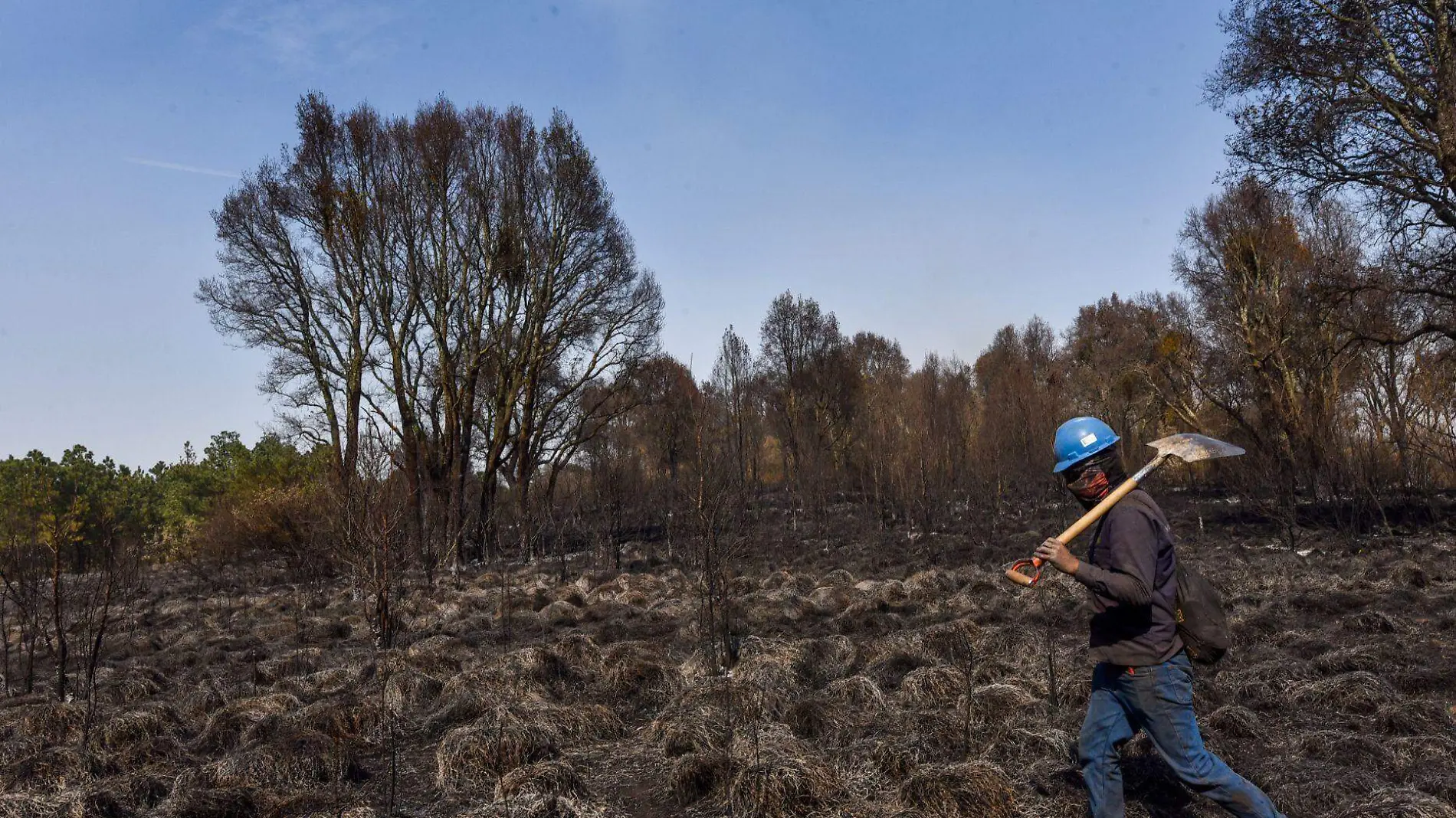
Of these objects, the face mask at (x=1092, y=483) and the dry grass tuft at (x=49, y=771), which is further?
the dry grass tuft at (x=49, y=771)

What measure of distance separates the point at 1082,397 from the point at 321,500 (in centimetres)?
3352

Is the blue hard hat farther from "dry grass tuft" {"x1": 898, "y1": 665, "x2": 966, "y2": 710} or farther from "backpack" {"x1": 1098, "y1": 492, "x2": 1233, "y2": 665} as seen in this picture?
"dry grass tuft" {"x1": 898, "y1": 665, "x2": 966, "y2": 710}

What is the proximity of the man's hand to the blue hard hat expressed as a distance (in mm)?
299

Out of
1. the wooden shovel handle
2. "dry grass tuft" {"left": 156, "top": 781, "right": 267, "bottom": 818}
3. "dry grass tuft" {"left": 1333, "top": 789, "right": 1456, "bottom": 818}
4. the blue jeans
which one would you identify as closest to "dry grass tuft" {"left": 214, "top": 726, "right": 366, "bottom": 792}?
"dry grass tuft" {"left": 156, "top": 781, "right": 267, "bottom": 818}

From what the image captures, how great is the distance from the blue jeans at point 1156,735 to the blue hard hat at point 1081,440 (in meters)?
0.77

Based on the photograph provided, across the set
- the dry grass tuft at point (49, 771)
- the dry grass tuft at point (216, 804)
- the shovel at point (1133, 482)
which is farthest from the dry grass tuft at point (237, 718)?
the shovel at point (1133, 482)

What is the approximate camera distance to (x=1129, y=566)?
2.99 metres

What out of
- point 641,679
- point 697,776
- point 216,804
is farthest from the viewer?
point 641,679

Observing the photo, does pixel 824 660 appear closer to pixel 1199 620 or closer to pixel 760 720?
pixel 760 720

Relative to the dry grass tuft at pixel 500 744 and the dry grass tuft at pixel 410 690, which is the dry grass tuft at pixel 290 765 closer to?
the dry grass tuft at pixel 500 744

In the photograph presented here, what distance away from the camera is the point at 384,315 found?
1995cm

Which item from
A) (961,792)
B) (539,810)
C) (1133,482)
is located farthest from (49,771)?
(1133,482)

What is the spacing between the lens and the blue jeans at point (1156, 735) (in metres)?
2.93

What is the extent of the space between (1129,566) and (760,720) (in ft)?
11.4
